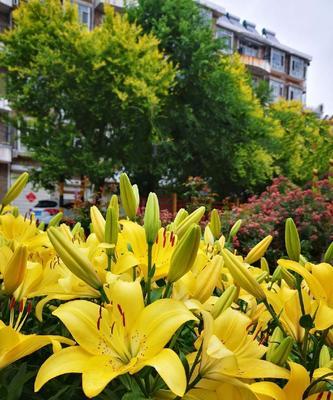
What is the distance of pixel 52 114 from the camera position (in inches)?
523

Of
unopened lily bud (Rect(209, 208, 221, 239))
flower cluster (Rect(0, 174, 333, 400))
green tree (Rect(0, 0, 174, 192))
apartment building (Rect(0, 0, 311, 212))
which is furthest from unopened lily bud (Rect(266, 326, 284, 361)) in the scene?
apartment building (Rect(0, 0, 311, 212))

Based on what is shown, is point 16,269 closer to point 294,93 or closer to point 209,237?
point 209,237

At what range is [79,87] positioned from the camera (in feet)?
41.3

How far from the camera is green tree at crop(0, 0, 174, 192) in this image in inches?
484

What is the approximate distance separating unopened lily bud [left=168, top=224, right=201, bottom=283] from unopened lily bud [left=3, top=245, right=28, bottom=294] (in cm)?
20

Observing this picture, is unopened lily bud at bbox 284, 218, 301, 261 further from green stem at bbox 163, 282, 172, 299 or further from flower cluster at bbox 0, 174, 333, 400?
green stem at bbox 163, 282, 172, 299

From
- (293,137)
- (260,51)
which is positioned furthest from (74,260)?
(260,51)

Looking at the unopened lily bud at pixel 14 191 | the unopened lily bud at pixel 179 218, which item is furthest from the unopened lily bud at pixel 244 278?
the unopened lily bud at pixel 14 191

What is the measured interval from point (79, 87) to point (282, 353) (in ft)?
41.0

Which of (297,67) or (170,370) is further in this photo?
(297,67)

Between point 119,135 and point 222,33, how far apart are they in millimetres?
19133

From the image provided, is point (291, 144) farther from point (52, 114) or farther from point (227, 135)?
point (52, 114)

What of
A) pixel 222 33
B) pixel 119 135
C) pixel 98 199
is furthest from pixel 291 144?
pixel 222 33

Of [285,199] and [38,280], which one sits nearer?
[38,280]
